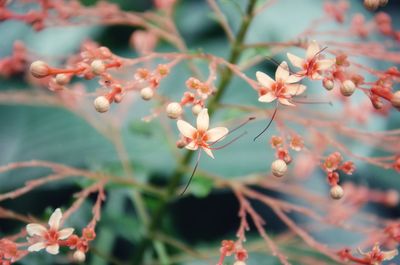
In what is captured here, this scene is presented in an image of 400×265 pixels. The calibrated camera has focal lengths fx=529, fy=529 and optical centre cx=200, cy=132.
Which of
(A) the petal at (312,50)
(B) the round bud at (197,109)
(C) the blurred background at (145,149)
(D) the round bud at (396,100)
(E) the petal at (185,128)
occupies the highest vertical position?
(A) the petal at (312,50)

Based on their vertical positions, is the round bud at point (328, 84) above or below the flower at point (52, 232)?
above

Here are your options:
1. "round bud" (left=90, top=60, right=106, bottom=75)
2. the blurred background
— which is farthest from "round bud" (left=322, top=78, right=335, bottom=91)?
the blurred background

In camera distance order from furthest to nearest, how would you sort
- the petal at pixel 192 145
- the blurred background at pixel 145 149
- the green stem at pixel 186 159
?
the blurred background at pixel 145 149, the green stem at pixel 186 159, the petal at pixel 192 145

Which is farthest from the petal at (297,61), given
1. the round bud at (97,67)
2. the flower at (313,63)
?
the round bud at (97,67)

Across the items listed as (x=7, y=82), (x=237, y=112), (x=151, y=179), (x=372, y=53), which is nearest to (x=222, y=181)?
(x=237, y=112)

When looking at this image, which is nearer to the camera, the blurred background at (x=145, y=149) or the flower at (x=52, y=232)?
the flower at (x=52, y=232)

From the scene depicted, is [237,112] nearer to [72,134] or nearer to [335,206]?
[335,206]

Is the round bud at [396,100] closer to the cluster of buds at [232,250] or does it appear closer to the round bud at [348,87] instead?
the round bud at [348,87]
